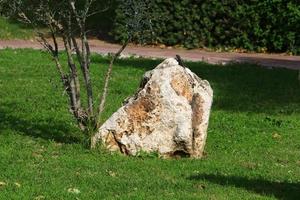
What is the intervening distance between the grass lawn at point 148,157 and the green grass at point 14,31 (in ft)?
24.7

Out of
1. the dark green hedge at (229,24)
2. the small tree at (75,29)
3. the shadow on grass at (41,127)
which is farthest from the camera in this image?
the dark green hedge at (229,24)

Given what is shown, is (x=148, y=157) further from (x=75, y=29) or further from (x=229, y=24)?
(x=229, y=24)

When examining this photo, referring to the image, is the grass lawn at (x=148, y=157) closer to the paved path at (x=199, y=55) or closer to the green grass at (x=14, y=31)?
the paved path at (x=199, y=55)

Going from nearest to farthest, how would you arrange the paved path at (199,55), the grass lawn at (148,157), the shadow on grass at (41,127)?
1. the grass lawn at (148,157)
2. the shadow on grass at (41,127)
3. the paved path at (199,55)

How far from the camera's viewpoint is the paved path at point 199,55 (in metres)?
17.6

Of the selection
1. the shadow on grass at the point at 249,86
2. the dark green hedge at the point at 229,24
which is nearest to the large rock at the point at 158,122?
the shadow on grass at the point at 249,86

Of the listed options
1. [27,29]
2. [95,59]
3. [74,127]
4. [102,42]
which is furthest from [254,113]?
[27,29]

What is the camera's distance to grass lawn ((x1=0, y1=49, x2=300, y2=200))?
261 inches

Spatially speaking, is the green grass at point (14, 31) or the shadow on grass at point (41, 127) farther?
the green grass at point (14, 31)

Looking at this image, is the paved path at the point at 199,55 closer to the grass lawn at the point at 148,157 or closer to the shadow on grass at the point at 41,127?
the grass lawn at the point at 148,157

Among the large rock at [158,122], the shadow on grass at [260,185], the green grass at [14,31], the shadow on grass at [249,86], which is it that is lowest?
the shadow on grass at [249,86]

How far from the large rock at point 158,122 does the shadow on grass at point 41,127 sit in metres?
0.82

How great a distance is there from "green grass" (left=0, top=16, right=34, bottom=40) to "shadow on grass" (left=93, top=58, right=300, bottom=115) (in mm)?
5590

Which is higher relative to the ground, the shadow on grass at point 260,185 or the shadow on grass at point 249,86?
the shadow on grass at point 260,185
